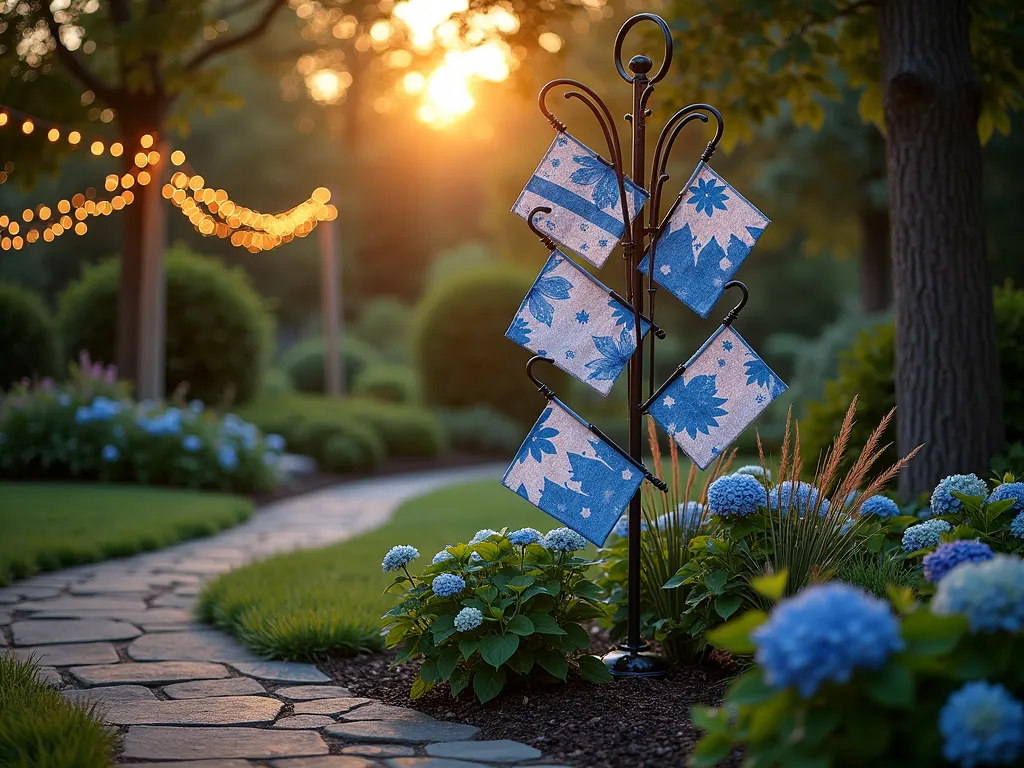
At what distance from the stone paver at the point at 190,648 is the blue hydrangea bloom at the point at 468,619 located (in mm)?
1040

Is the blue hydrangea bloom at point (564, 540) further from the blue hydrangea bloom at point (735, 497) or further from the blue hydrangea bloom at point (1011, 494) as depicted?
the blue hydrangea bloom at point (1011, 494)

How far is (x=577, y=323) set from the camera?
2.96 metres

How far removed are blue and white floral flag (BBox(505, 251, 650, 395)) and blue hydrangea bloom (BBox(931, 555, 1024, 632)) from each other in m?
1.35

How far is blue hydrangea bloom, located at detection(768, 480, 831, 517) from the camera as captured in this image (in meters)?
2.94

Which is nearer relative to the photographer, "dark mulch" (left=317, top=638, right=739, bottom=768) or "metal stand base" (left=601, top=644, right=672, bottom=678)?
"dark mulch" (left=317, top=638, right=739, bottom=768)

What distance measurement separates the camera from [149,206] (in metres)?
9.17

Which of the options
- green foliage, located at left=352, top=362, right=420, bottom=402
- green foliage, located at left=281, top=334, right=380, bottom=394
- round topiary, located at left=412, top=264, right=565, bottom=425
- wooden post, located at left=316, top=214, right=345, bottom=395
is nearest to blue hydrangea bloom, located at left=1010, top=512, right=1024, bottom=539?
wooden post, located at left=316, top=214, right=345, bottom=395

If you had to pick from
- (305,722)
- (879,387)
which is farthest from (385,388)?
(305,722)

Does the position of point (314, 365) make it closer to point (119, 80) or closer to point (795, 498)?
point (119, 80)

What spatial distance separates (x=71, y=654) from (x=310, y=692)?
3.27 feet

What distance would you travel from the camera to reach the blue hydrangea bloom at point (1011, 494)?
9.13 feet

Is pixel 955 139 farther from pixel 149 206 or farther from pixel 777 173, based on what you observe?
pixel 777 173

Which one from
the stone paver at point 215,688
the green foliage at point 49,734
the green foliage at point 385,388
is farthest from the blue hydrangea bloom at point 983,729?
the green foliage at point 385,388

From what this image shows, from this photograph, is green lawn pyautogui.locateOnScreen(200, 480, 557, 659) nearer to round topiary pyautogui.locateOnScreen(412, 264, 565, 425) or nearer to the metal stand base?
the metal stand base
